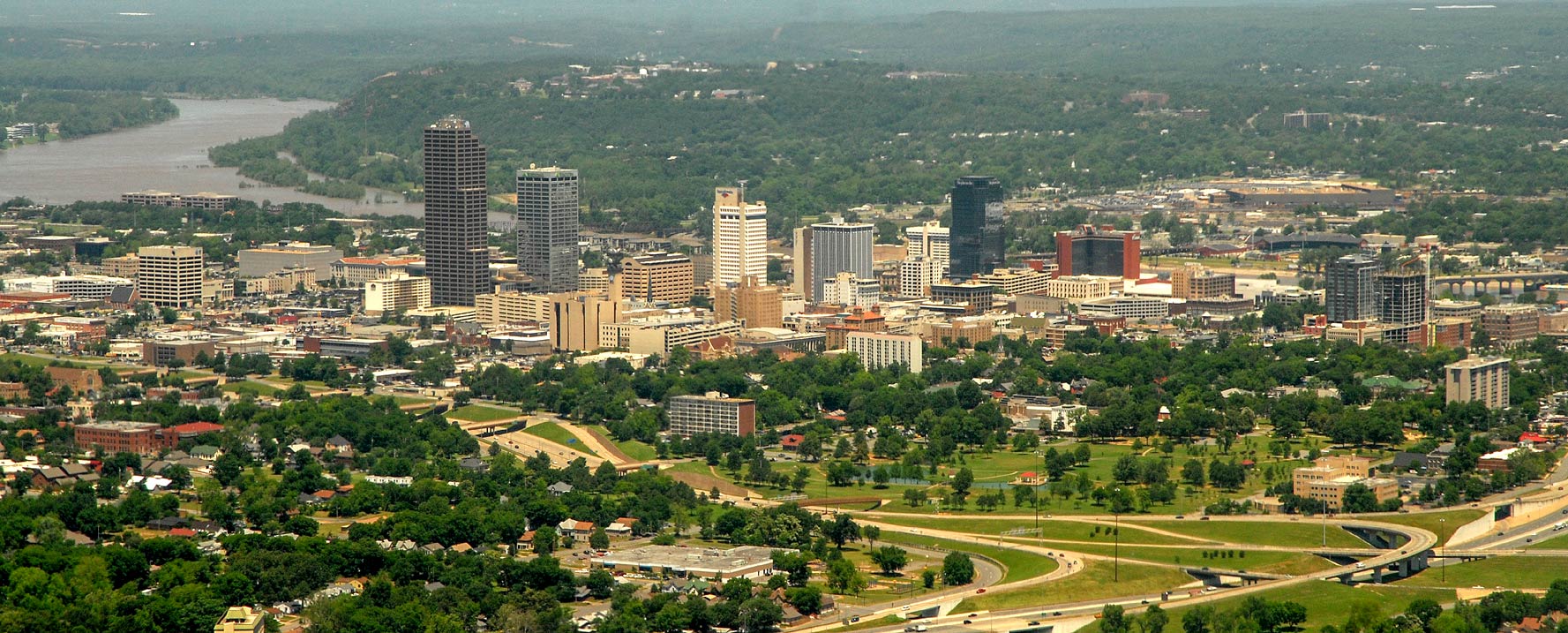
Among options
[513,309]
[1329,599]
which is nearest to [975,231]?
[513,309]

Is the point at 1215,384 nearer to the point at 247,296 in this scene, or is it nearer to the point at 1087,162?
the point at 247,296

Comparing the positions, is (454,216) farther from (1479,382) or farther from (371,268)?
(1479,382)

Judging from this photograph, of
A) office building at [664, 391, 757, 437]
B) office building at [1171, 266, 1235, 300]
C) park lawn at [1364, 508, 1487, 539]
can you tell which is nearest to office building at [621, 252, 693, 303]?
office building at [1171, 266, 1235, 300]

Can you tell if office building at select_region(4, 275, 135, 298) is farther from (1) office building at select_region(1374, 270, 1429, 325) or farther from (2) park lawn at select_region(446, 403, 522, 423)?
(1) office building at select_region(1374, 270, 1429, 325)

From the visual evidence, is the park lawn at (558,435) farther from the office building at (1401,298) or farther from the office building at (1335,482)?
the office building at (1401,298)

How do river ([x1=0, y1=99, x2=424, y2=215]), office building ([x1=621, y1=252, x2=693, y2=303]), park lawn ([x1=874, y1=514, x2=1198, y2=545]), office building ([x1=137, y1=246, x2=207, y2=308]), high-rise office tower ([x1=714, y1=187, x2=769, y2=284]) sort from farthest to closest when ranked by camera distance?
1. river ([x1=0, y1=99, x2=424, y2=215])
2. high-rise office tower ([x1=714, y1=187, x2=769, y2=284])
3. office building ([x1=621, y1=252, x2=693, y2=303])
4. office building ([x1=137, y1=246, x2=207, y2=308])
5. park lawn ([x1=874, y1=514, x2=1198, y2=545])

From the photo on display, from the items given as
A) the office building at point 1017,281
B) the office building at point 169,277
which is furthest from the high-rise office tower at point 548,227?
the office building at point 1017,281
